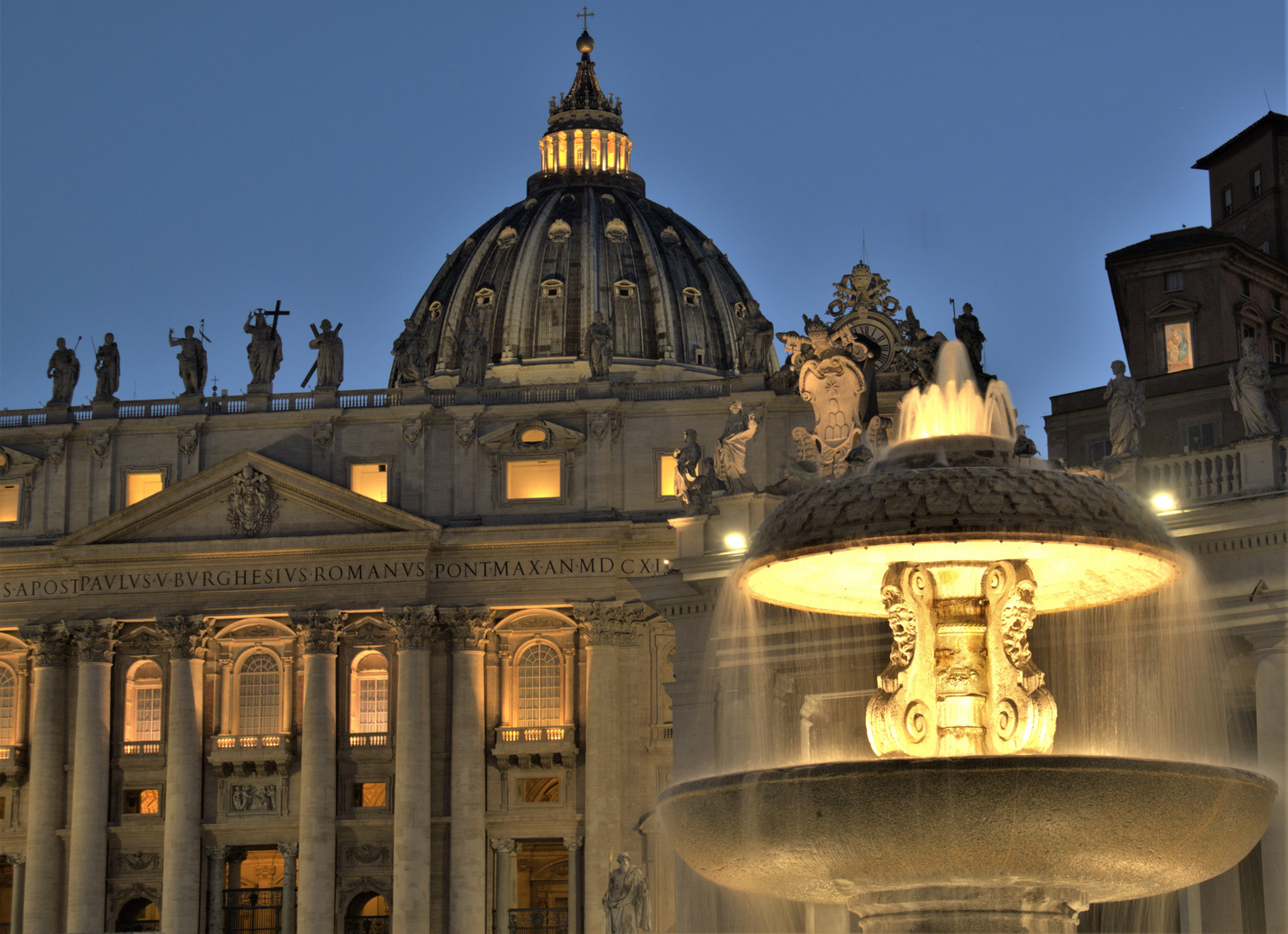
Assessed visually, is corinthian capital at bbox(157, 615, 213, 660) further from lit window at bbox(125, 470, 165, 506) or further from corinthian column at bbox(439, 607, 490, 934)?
corinthian column at bbox(439, 607, 490, 934)

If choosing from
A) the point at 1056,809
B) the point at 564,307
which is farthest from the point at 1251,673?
the point at 564,307

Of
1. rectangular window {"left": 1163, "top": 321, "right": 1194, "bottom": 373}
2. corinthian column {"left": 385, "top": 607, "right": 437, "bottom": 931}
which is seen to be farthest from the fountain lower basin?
corinthian column {"left": 385, "top": 607, "right": 437, "bottom": 931}

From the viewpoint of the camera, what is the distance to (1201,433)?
173ft

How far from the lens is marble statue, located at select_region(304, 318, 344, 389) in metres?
70.3

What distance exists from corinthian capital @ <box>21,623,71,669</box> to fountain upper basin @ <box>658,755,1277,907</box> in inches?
2104

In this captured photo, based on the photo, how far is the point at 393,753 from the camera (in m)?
65.9

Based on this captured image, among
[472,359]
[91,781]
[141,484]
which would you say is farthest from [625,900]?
[141,484]

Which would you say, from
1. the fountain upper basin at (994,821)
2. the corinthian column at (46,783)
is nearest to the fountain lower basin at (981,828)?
the fountain upper basin at (994,821)

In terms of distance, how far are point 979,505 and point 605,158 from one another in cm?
10331

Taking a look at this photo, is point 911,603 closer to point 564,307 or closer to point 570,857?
point 570,857

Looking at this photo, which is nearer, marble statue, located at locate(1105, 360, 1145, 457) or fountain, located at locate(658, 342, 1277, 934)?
fountain, located at locate(658, 342, 1277, 934)

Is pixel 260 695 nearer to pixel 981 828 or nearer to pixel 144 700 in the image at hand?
pixel 144 700

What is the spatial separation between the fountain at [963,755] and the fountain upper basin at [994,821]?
0.01 m

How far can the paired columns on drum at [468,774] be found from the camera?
2515 inches
